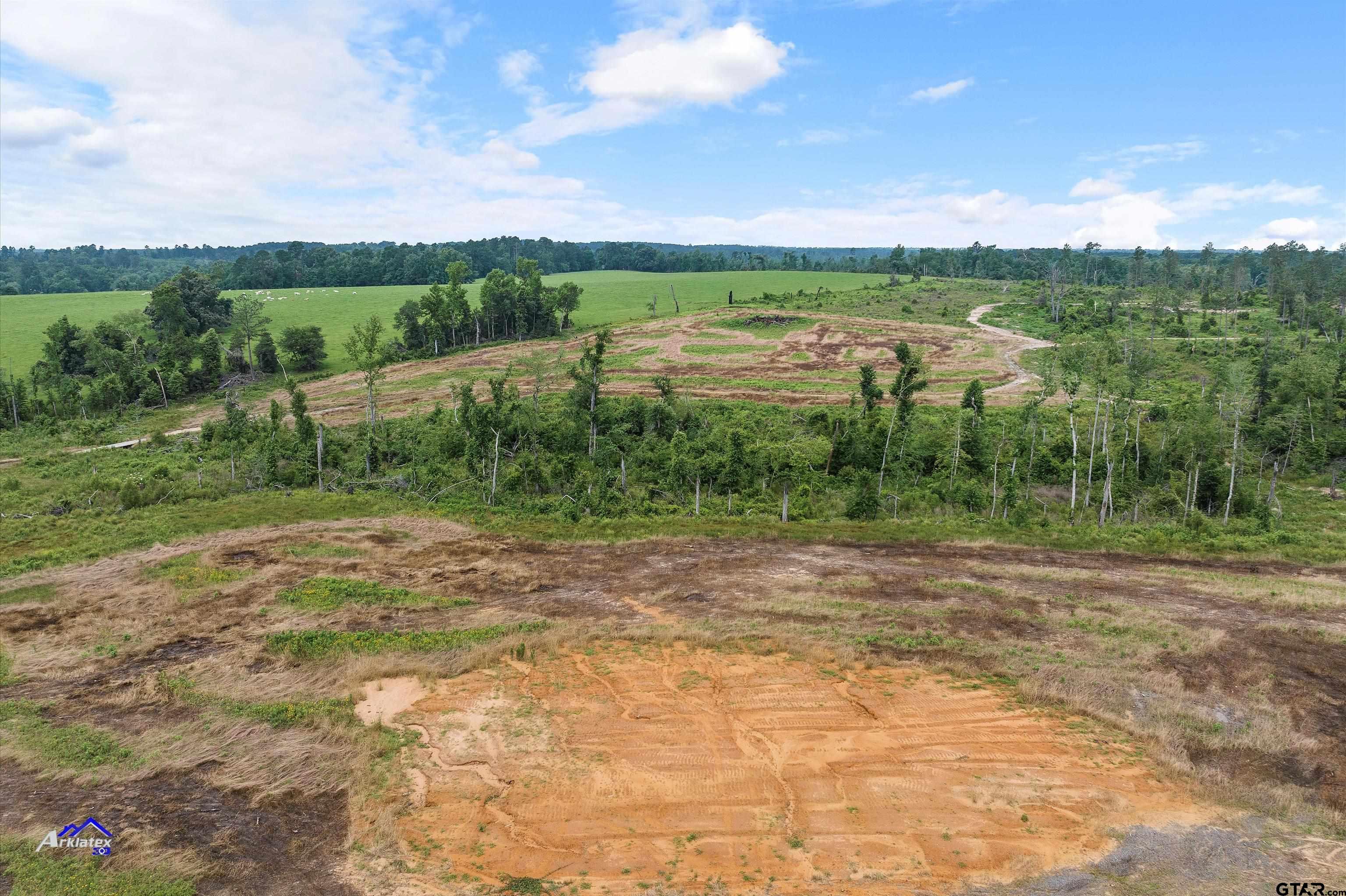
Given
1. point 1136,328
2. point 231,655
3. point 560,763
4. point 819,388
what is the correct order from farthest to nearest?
point 1136,328, point 819,388, point 231,655, point 560,763

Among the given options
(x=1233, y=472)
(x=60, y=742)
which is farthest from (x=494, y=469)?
(x=1233, y=472)

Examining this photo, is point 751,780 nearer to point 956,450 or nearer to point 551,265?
point 956,450

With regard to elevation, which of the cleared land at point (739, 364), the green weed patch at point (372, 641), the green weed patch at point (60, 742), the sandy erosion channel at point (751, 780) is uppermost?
the cleared land at point (739, 364)

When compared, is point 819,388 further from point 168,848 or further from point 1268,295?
point 1268,295

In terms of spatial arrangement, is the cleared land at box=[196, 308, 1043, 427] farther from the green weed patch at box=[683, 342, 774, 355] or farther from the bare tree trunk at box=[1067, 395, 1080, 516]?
the bare tree trunk at box=[1067, 395, 1080, 516]

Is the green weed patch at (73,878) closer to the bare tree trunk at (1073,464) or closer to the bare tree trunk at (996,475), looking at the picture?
the bare tree trunk at (996,475)

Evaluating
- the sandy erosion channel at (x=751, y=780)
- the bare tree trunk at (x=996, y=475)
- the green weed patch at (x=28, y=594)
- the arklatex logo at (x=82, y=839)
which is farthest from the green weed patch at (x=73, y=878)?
the bare tree trunk at (x=996, y=475)

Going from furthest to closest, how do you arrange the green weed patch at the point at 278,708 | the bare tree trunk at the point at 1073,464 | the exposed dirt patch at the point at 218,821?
the bare tree trunk at the point at 1073,464
the green weed patch at the point at 278,708
the exposed dirt patch at the point at 218,821

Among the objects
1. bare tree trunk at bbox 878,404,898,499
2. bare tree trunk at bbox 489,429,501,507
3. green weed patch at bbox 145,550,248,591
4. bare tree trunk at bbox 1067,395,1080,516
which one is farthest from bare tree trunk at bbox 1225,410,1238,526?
green weed patch at bbox 145,550,248,591

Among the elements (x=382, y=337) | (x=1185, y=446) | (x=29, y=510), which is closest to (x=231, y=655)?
(x=29, y=510)
